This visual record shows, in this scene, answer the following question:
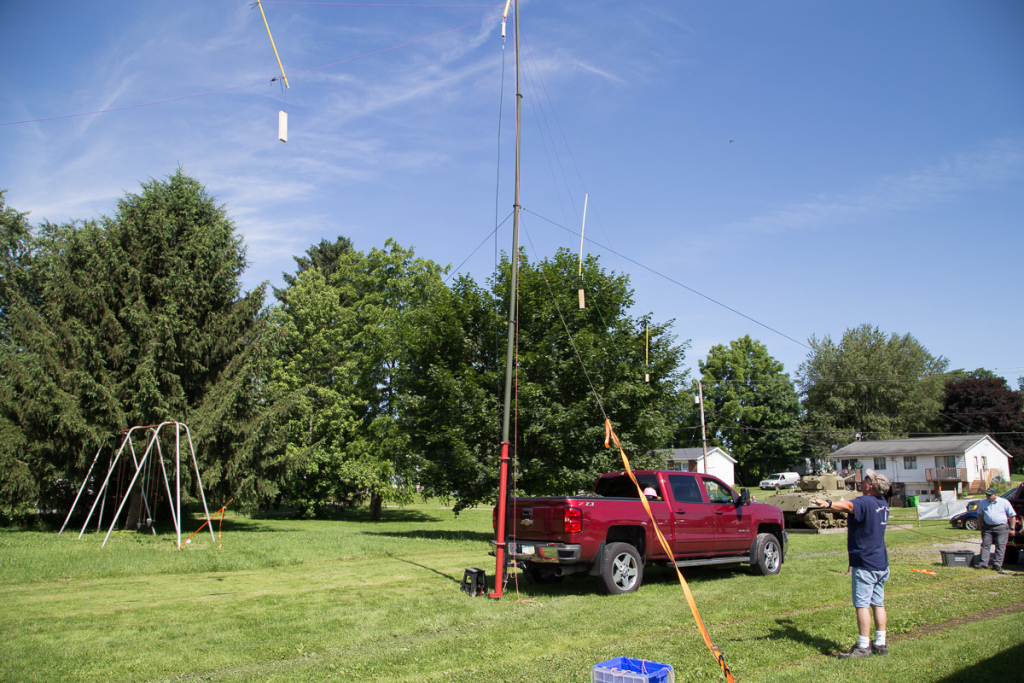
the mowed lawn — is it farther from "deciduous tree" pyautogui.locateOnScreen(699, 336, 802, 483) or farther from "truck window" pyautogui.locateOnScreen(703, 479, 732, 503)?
"deciduous tree" pyautogui.locateOnScreen(699, 336, 802, 483)

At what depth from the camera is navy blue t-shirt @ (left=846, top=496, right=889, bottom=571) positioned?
675 cm

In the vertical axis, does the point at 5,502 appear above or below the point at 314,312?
below

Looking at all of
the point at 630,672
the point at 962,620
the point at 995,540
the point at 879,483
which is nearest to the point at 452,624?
the point at 630,672

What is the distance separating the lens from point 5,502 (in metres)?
23.9

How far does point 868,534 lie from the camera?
6.86 metres

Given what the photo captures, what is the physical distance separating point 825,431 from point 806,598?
66367 mm

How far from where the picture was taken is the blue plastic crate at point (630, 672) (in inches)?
168

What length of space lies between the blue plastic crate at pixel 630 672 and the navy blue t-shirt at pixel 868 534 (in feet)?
10.5

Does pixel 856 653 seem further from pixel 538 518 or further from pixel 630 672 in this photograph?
pixel 538 518

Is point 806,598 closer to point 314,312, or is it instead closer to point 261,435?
point 261,435

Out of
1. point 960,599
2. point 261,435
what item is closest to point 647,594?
point 960,599

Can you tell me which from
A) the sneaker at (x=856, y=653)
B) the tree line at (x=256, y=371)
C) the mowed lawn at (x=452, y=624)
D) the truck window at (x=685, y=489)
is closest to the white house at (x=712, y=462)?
the tree line at (x=256, y=371)

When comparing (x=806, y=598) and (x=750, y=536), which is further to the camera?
(x=750, y=536)

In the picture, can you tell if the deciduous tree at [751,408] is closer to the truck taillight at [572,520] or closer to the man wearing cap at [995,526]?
the man wearing cap at [995,526]
